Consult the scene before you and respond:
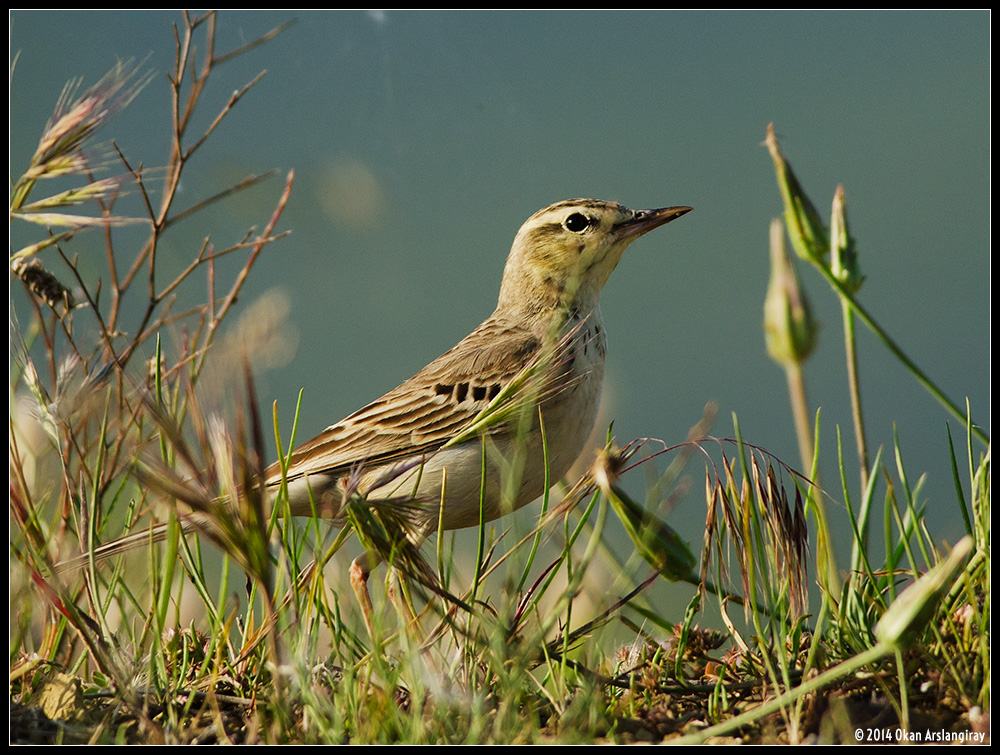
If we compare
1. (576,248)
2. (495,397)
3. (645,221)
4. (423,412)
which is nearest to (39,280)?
(495,397)

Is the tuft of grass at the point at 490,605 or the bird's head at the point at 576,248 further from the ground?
the bird's head at the point at 576,248

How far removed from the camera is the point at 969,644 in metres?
2.37

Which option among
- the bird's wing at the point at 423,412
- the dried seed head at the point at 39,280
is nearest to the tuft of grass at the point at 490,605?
the dried seed head at the point at 39,280

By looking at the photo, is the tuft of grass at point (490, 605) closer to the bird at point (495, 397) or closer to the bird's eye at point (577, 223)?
the bird at point (495, 397)

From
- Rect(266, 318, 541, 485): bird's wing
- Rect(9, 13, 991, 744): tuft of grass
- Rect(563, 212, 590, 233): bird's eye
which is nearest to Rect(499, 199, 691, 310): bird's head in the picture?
Rect(563, 212, 590, 233): bird's eye

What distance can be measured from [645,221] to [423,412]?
1.74 metres

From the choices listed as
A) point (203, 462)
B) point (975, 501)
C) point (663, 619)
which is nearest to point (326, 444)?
point (663, 619)

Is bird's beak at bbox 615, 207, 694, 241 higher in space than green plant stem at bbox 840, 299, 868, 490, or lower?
higher

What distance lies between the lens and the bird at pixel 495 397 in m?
3.74

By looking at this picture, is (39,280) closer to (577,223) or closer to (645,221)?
(577,223)

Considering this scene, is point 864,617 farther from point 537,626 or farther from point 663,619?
point 537,626

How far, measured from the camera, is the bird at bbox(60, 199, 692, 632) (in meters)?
3.74

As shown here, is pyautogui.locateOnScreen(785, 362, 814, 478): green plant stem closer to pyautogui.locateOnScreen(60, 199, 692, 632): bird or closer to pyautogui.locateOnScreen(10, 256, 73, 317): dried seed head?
pyautogui.locateOnScreen(60, 199, 692, 632): bird

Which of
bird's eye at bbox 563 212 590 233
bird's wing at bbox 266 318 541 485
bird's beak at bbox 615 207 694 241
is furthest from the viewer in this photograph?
bird's eye at bbox 563 212 590 233
